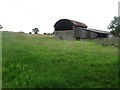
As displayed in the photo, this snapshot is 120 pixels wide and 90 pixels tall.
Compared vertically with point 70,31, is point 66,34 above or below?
below

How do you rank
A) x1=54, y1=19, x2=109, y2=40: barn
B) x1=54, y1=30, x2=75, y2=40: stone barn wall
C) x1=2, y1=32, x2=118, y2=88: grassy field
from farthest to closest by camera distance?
x1=54, y1=19, x2=109, y2=40: barn < x1=54, y1=30, x2=75, y2=40: stone barn wall < x1=2, y1=32, x2=118, y2=88: grassy field

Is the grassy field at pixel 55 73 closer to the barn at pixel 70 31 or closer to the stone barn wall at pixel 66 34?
the stone barn wall at pixel 66 34

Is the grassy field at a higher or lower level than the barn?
lower

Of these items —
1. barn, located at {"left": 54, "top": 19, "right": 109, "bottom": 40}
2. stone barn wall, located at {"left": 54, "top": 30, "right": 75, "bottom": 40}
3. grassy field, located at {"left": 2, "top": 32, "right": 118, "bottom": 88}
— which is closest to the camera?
grassy field, located at {"left": 2, "top": 32, "right": 118, "bottom": 88}

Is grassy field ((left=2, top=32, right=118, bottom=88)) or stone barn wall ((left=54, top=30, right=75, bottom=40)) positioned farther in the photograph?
stone barn wall ((left=54, top=30, right=75, bottom=40))

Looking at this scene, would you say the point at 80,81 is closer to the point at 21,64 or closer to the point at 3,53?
the point at 21,64

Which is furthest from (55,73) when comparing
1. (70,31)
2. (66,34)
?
(66,34)

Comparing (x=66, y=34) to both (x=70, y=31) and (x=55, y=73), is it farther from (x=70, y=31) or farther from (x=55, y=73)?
(x=55, y=73)

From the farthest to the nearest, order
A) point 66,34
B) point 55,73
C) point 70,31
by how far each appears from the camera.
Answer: point 66,34 < point 70,31 < point 55,73

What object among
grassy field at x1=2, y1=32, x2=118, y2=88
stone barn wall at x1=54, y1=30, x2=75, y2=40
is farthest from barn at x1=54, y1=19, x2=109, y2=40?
grassy field at x1=2, y1=32, x2=118, y2=88

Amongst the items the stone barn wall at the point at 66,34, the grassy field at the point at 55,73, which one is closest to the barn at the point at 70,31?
the stone barn wall at the point at 66,34

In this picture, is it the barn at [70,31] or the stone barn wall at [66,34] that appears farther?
the barn at [70,31]

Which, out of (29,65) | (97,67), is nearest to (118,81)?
(97,67)

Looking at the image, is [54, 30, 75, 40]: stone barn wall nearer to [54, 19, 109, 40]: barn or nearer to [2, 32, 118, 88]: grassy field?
[54, 19, 109, 40]: barn
